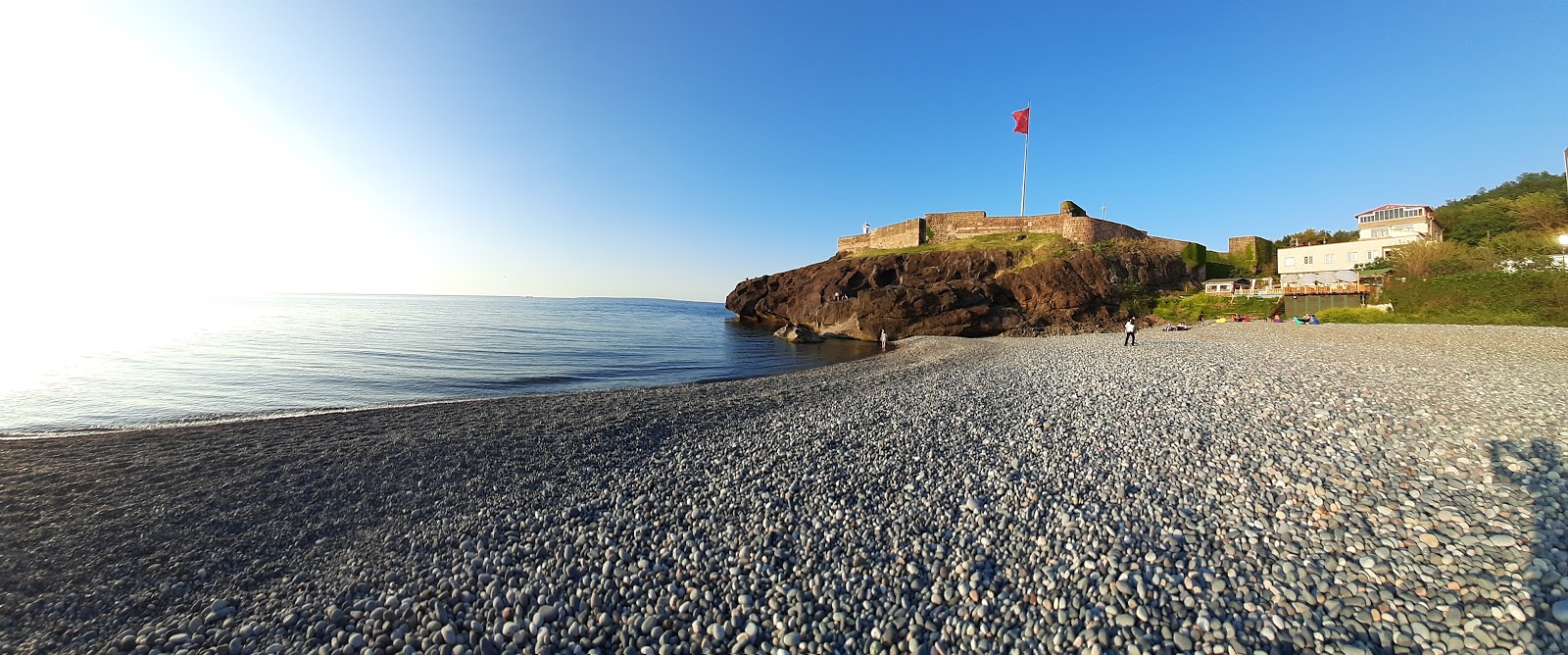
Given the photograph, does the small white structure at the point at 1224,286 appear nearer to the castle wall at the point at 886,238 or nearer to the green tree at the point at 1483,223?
the green tree at the point at 1483,223

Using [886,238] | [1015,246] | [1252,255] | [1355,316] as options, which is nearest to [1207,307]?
[1355,316]

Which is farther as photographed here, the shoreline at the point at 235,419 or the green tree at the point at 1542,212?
the green tree at the point at 1542,212

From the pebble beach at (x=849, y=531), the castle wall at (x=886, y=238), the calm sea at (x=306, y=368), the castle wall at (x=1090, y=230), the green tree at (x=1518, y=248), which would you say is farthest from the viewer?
the castle wall at (x=886, y=238)

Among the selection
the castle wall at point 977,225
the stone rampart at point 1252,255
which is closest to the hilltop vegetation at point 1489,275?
the stone rampart at point 1252,255

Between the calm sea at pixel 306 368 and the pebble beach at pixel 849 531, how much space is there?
3982 mm

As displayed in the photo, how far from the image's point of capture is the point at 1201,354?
16.1 m

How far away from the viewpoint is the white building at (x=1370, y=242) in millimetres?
35469

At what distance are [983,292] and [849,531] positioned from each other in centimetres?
3582

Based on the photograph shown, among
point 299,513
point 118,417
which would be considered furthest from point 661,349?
point 299,513

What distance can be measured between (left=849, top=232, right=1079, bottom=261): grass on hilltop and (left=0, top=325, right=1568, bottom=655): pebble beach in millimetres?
33625

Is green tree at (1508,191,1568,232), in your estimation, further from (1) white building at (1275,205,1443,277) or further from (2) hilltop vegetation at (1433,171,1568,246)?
(1) white building at (1275,205,1443,277)

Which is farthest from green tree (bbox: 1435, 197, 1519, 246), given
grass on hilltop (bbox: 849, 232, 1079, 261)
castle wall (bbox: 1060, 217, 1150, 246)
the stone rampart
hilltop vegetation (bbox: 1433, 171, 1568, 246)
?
grass on hilltop (bbox: 849, 232, 1079, 261)

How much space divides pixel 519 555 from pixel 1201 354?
19.3 meters

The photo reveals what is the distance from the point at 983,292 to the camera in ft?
125
